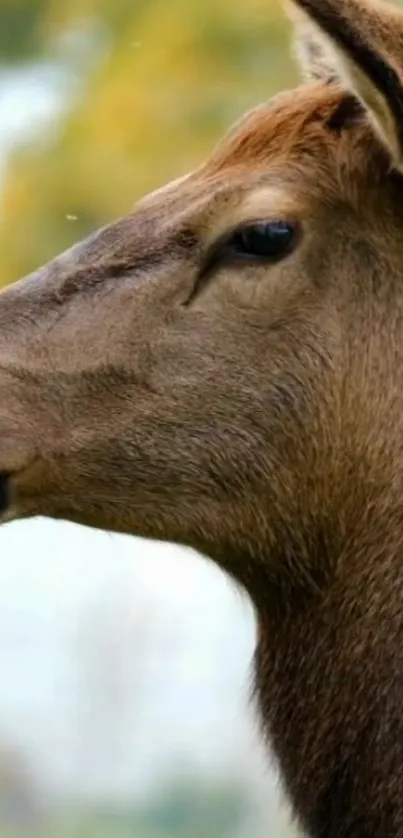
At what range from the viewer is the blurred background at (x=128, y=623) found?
10.6 meters

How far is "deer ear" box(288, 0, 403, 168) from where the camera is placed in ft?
11.5

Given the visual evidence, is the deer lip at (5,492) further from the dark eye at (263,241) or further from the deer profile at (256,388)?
the dark eye at (263,241)

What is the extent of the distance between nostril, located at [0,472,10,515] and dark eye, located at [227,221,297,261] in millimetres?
628

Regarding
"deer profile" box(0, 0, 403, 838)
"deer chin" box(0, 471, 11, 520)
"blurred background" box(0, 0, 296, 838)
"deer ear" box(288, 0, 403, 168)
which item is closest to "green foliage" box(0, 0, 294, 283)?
"blurred background" box(0, 0, 296, 838)

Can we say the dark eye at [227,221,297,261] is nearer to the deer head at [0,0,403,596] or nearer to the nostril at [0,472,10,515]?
the deer head at [0,0,403,596]

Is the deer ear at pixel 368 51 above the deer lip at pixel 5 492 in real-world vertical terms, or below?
above

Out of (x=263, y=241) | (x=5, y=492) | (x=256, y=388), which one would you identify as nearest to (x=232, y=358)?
(x=256, y=388)

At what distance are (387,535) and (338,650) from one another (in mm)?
264

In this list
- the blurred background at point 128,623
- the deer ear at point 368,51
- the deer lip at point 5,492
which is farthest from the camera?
the blurred background at point 128,623

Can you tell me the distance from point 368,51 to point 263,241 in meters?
0.48

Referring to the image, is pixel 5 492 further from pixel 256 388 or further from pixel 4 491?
pixel 256 388

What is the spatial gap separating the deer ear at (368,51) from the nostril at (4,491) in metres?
0.98

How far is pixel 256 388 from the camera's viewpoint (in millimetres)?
3863

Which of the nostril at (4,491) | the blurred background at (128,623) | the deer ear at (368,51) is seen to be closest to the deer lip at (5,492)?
the nostril at (4,491)
